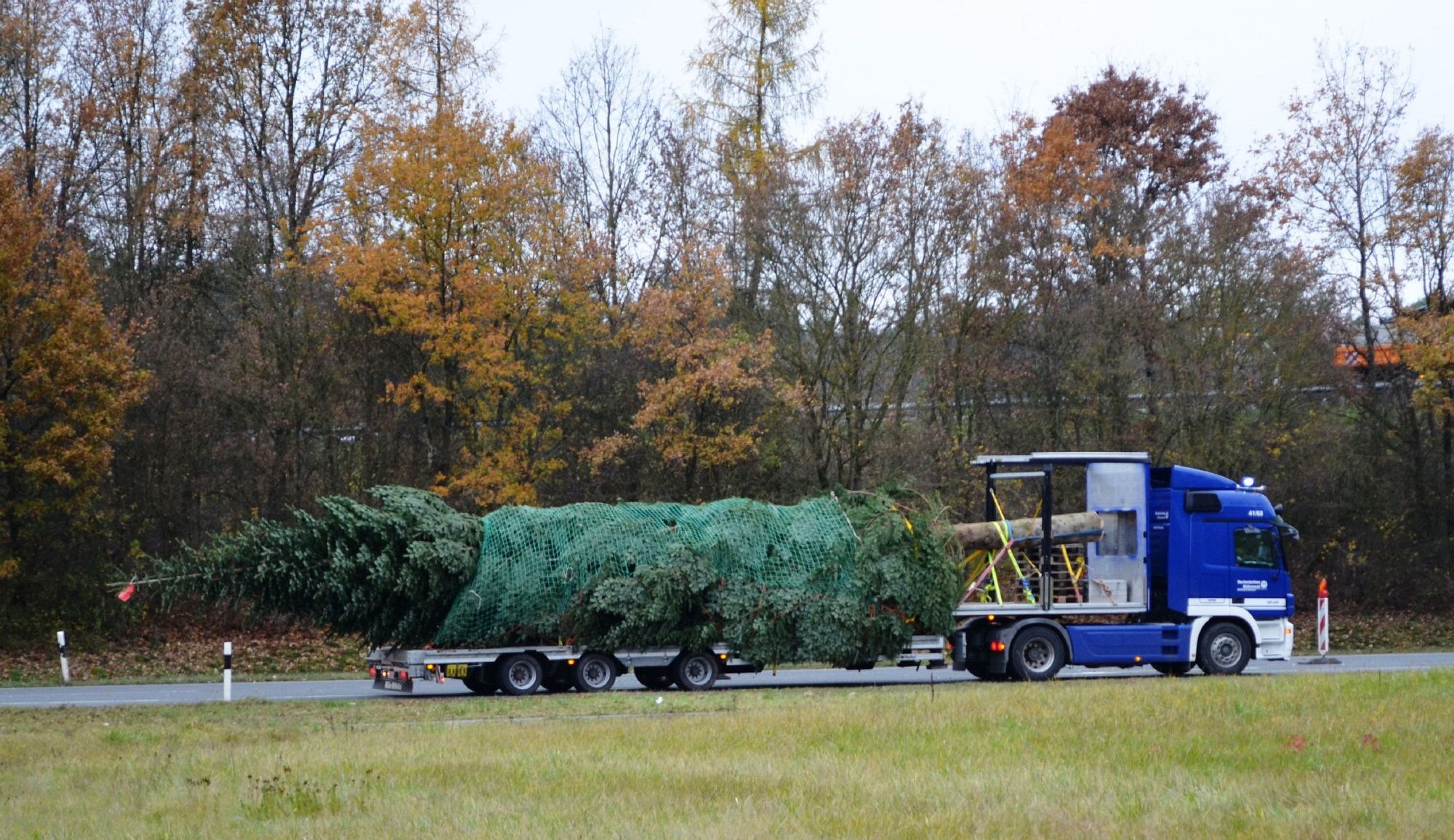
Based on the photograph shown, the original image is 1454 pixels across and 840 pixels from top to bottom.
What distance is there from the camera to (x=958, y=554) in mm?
22234

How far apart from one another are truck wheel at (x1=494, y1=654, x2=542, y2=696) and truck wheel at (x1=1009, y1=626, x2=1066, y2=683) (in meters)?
6.93

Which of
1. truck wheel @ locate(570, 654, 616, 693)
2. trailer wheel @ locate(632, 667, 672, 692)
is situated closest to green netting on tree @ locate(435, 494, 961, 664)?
truck wheel @ locate(570, 654, 616, 693)

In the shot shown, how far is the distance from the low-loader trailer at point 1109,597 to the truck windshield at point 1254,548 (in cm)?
2

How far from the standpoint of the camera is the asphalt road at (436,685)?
21.5 m

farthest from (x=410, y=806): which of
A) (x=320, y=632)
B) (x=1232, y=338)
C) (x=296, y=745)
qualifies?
(x=1232, y=338)

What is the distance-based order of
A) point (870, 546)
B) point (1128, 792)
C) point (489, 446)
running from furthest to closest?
point (489, 446), point (870, 546), point (1128, 792)

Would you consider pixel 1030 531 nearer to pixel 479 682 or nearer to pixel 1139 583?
pixel 1139 583

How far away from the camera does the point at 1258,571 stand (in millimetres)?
22906

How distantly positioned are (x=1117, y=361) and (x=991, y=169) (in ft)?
18.5

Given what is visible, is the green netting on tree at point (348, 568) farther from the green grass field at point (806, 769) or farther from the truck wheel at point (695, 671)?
the truck wheel at point (695, 671)

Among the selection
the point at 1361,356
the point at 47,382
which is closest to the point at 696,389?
the point at 47,382

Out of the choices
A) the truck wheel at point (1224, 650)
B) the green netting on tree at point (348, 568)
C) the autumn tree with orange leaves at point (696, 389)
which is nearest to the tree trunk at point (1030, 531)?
the truck wheel at point (1224, 650)

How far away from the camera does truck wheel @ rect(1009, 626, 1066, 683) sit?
2172cm

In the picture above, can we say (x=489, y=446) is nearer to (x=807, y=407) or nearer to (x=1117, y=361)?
(x=807, y=407)
